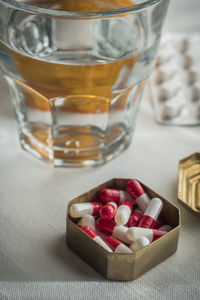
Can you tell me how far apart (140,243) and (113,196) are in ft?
0.35

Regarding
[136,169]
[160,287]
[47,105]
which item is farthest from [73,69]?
[160,287]

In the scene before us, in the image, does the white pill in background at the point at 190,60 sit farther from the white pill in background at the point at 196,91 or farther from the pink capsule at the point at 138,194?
the pink capsule at the point at 138,194

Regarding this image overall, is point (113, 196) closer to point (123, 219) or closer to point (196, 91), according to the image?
point (123, 219)

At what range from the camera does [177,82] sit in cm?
97

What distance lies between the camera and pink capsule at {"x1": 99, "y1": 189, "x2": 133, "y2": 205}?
2.25ft

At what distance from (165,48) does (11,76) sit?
0.42 meters

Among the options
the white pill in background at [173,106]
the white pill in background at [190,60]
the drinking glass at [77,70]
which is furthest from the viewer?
the white pill in background at [190,60]

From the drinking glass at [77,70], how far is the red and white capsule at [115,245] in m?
0.20

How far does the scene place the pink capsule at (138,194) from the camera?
2.25 feet

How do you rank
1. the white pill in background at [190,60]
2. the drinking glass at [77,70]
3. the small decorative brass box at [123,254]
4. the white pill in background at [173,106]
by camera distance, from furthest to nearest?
the white pill in background at [190,60]
the white pill in background at [173,106]
the drinking glass at [77,70]
the small decorative brass box at [123,254]

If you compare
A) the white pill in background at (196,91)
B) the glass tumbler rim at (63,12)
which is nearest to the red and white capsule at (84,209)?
the glass tumbler rim at (63,12)

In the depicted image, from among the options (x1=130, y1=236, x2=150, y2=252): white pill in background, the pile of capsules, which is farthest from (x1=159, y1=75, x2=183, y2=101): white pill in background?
(x1=130, y1=236, x2=150, y2=252): white pill in background

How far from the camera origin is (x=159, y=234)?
628mm

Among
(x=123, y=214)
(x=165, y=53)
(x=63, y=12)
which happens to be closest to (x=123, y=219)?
(x=123, y=214)
